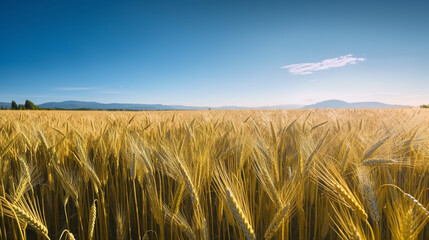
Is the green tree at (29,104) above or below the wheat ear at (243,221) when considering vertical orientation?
above

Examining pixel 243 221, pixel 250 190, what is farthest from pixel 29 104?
pixel 243 221

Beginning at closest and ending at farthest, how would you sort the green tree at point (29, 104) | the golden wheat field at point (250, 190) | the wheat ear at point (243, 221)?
the wheat ear at point (243, 221), the golden wheat field at point (250, 190), the green tree at point (29, 104)

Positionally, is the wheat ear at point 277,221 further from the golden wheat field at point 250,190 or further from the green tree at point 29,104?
the green tree at point 29,104

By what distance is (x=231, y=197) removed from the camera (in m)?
0.57

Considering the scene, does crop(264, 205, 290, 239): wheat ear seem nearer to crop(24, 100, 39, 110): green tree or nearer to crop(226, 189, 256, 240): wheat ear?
crop(226, 189, 256, 240): wheat ear

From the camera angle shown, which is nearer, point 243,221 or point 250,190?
point 243,221

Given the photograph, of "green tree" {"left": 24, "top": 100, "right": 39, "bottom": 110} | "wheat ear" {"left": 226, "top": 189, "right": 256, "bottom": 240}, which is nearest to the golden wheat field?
"wheat ear" {"left": 226, "top": 189, "right": 256, "bottom": 240}

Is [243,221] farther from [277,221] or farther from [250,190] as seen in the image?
[250,190]

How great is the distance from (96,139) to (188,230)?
3.88 ft

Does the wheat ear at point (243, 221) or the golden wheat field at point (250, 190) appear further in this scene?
the golden wheat field at point (250, 190)

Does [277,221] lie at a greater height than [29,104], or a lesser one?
lesser

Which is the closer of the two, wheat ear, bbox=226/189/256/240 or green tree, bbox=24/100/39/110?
wheat ear, bbox=226/189/256/240

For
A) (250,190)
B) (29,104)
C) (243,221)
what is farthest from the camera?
(29,104)

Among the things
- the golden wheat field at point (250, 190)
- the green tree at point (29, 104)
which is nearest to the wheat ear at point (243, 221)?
the golden wheat field at point (250, 190)
